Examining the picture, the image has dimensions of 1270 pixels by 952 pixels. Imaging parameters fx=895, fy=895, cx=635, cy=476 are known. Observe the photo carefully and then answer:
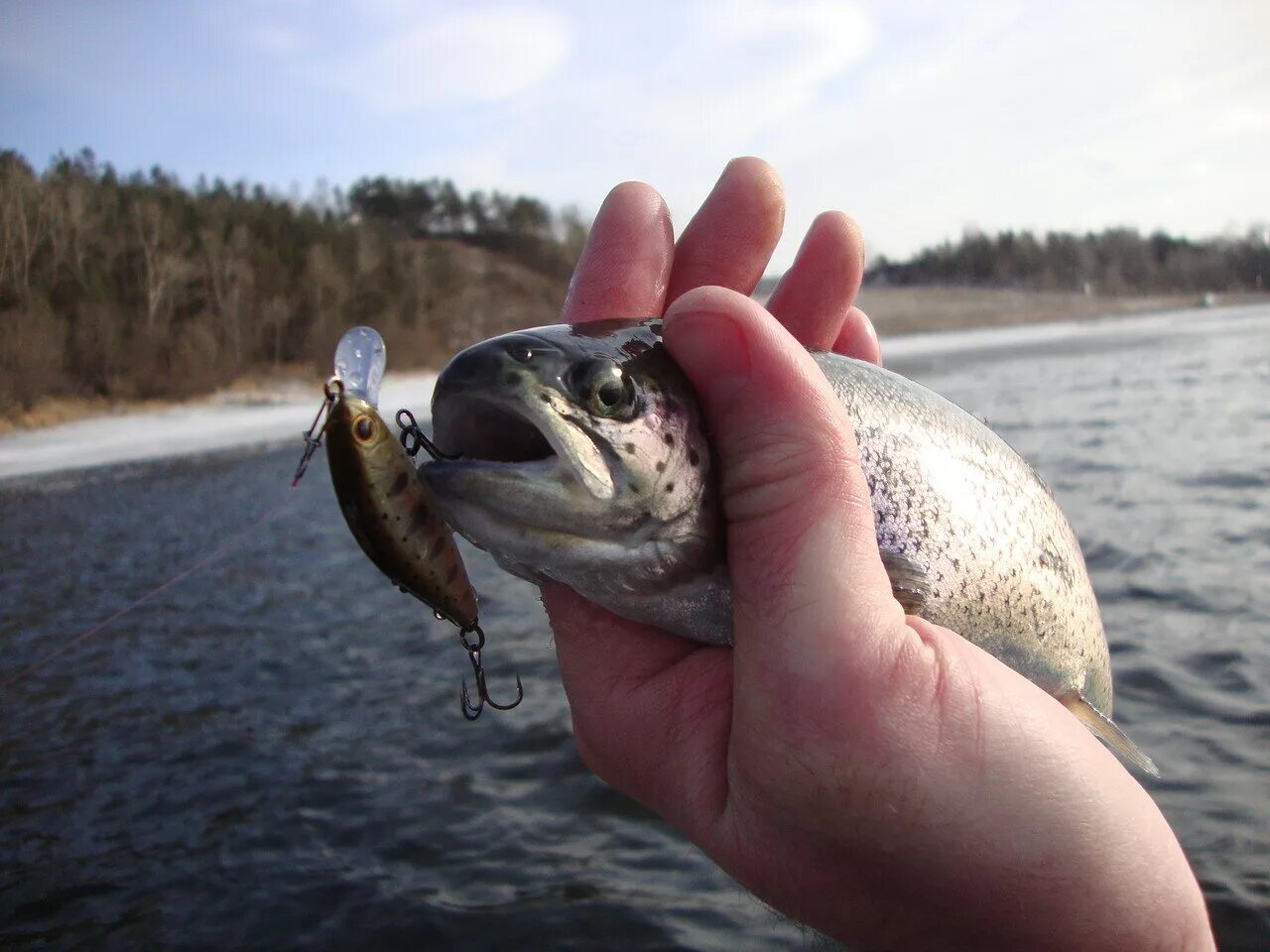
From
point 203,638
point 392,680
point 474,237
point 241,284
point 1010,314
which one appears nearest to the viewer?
point 392,680

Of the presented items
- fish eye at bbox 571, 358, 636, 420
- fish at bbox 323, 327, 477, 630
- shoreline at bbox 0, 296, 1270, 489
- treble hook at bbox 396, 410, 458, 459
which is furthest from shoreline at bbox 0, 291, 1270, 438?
fish eye at bbox 571, 358, 636, 420

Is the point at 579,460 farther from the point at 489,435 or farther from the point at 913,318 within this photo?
the point at 913,318

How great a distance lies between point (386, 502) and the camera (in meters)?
2.12

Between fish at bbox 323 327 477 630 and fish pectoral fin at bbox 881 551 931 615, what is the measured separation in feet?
3.81

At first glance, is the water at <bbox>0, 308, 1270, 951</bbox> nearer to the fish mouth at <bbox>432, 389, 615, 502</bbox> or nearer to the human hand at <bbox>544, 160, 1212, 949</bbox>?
the human hand at <bbox>544, 160, 1212, 949</bbox>

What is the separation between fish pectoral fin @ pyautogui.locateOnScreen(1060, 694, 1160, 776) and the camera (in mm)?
2955

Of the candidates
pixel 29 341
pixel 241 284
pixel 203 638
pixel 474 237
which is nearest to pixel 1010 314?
pixel 474 237

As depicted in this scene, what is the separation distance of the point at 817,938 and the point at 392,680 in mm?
4721

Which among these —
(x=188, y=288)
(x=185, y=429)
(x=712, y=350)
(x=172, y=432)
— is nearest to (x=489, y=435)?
(x=712, y=350)

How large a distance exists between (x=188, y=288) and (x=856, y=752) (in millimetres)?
39863

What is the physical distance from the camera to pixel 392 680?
297 inches

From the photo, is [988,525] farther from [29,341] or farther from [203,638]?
[29,341]

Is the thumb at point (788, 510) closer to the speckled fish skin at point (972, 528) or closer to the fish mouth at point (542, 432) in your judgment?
the fish mouth at point (542, 432)

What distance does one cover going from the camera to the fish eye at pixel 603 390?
210 centimetres
